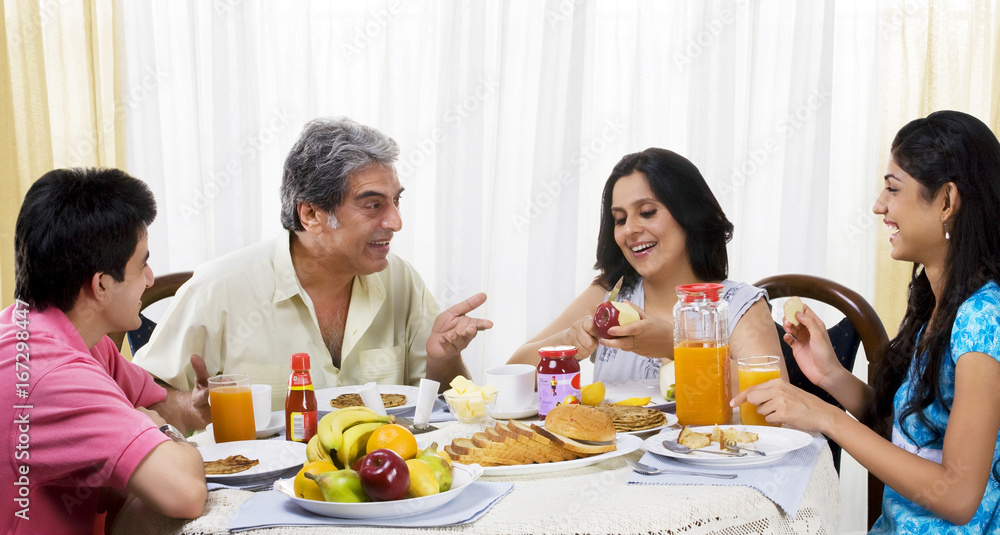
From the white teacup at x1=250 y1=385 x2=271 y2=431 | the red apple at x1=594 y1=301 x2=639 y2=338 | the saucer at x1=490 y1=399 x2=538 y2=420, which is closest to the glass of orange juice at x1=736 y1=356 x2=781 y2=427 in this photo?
the red apple at x1=594 y1=301 x2=639 y2=338

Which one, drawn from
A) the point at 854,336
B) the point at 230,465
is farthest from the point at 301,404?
the point at 854,336

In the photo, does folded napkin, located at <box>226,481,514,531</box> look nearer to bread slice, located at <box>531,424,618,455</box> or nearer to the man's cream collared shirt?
bread slice, located at <box>531,424,618,455</box>

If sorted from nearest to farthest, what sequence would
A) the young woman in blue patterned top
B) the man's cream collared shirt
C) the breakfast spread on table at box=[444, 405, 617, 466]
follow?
the breakfast spread on table at box=[444, 405, 617, 466] < the young woman in blue patterned top < the man's cream collared shirt

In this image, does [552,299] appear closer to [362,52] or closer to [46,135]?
[362,52]

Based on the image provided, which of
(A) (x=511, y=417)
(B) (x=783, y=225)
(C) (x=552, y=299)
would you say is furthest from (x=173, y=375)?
(B) (x=783, y=225)

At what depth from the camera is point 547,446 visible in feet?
4.09

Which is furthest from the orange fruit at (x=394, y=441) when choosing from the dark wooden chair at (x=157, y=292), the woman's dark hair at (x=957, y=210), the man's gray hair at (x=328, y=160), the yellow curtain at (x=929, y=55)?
the yellow curtain at (x=929, y=55)

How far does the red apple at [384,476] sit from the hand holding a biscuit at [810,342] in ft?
3.00

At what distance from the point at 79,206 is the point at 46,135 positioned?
201 cm

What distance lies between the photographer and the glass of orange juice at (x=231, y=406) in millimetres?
1432

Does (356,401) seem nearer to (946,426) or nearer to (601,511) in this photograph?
(601,511)

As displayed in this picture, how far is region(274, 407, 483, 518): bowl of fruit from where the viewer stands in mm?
1030

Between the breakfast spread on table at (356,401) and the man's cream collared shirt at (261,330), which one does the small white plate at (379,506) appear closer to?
the breakfast spread on table at (356,401)

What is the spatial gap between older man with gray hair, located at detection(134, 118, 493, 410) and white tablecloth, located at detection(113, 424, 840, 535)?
2.77 ft
